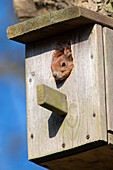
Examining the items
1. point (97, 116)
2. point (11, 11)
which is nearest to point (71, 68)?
point (97, 116)

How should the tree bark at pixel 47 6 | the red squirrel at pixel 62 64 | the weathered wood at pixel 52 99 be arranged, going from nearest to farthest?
the weathered wood at pixel 52 99 < the red squirrel at pixel 62 64 < the tree bark at pixel 47 6

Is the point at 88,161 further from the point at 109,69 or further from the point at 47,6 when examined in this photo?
the point at 47,6

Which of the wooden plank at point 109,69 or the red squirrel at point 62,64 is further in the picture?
the red squirrel at point 62,64

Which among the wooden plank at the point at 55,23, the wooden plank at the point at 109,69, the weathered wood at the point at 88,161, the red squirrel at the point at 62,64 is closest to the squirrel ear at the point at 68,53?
the red squirrel at the point at 62,64

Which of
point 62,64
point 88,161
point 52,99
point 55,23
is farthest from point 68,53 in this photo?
point 88,161

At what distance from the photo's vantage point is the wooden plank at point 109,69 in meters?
3.65

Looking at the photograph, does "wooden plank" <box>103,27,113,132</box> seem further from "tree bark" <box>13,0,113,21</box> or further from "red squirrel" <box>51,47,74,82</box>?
"tree bark" <box>13,0,113,21</box>

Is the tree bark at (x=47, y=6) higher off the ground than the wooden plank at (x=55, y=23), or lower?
lower

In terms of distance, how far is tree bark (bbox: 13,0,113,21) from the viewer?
491cm

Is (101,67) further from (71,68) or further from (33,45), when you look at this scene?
(33,45)

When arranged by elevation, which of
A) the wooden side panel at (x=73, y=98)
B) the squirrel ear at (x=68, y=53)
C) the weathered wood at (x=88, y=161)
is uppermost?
the squirrel ear at (x=68, y=53)

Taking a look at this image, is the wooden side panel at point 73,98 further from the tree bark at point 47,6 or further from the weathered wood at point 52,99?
the tree bark at point 47,6

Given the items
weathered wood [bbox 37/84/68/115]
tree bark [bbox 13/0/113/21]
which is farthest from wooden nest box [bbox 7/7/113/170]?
tree bark [bbox 13/0/113/21]

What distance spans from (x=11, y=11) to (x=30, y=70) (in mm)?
1952
